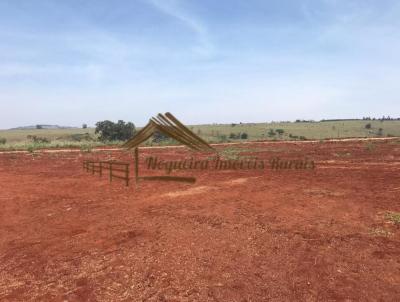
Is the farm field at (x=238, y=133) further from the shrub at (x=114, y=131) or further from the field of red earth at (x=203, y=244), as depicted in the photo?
the field of red earth at (x=203, y=244)

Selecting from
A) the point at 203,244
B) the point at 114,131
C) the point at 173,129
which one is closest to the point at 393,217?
the point at 203,244

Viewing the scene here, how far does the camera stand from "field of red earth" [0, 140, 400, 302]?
13.8 feet

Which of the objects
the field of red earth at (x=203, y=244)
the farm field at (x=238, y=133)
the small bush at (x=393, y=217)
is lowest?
the field of red earth at (x=203, y=244)

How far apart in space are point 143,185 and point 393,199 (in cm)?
707

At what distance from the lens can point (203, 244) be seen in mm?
5688

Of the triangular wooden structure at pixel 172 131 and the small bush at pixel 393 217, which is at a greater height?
the triangular wooden structure at pixel 172 131

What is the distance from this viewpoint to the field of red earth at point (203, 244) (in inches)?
166

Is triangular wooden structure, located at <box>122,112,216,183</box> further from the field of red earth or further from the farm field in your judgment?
the farm field

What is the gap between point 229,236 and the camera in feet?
19.8

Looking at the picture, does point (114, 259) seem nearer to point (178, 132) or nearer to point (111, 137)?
point (178, 132)

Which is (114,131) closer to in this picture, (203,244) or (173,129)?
(173,129)

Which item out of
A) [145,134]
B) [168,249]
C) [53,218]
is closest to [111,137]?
[145,134]

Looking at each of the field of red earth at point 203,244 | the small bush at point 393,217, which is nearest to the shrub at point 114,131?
the field of red earth at point 203,244

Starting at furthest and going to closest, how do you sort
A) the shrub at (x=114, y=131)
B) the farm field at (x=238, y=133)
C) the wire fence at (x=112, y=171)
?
the shrub at (x=114, y=131)
the farm field at (x=238, y=133)
the wire fence at (x=112, y=171)
